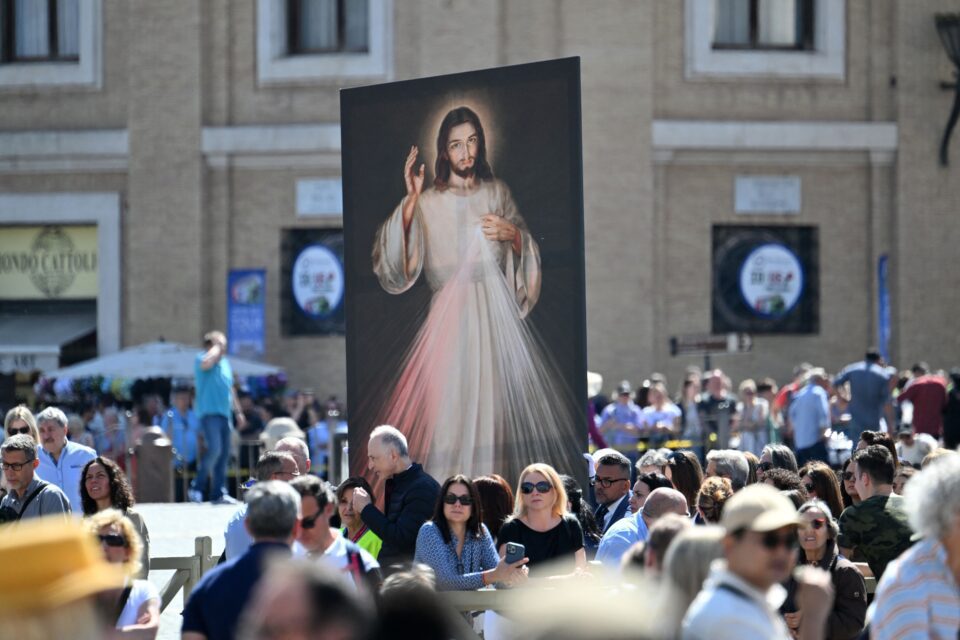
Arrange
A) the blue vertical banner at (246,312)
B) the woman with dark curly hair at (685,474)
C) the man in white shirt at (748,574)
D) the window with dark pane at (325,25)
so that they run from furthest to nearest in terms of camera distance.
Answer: the window with dark pane at (325,25) → the blue vertical banner at (246,312) → the woman with dark curly hair at (685,474) → the man in white shirt at (748,574)

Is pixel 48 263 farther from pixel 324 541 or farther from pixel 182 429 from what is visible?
pixel 324 541

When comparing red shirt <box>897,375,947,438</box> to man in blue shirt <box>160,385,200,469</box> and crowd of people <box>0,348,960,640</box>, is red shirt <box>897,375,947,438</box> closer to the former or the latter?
crowd of people <box>0,348,960,640</box>

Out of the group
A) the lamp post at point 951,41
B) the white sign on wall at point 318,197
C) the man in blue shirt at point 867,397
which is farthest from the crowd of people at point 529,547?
the white sign on wall at point 318,197

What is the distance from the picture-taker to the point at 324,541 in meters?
7.30

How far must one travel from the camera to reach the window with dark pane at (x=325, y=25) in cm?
2800

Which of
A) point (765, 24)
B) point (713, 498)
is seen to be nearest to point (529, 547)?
point (713, 498)

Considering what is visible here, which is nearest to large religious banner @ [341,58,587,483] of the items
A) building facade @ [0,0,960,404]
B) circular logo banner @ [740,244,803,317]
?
building facade @ [0,0,960,404]

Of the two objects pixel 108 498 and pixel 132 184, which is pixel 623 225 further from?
pixel 108 498

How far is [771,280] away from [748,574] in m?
22.5

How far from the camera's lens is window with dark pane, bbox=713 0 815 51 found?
2775cm

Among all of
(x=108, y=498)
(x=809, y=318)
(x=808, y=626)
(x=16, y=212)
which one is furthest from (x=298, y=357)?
(x=808, y=626)

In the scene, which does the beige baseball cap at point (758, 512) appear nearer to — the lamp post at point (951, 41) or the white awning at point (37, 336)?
the lamp post at point (951, 41)

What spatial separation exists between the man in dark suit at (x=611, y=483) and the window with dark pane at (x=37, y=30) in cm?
2053

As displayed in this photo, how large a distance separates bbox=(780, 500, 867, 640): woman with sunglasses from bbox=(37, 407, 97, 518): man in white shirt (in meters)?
5.72
